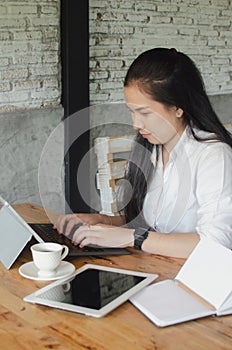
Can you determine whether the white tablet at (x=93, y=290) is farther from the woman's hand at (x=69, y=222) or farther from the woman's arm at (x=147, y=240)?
the woman's hand at (x=69, y=222)

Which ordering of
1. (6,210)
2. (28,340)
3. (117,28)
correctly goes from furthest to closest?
(117,28)
(6,210)
(28,340)

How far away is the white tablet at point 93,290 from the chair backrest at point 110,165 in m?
0.84

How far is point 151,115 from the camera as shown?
6.49 feet

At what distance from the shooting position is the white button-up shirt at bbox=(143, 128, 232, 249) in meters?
1.84

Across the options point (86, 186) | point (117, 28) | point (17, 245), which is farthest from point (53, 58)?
point (17, 245)

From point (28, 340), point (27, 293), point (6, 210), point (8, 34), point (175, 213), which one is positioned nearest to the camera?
Answer: point (28, 340)

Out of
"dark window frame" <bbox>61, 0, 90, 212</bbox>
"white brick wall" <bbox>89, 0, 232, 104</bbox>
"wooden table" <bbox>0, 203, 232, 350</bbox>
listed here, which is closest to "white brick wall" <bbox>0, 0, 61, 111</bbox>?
"dark window frame" <bbox>61, 0, 90, 212</bbox>

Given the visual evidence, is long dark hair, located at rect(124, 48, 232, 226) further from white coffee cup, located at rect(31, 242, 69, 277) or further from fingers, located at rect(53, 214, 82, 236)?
white coffee cup, located at rect(31, 242, 69, 277)

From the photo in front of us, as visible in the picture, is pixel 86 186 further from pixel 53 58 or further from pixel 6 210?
pixel 6 210

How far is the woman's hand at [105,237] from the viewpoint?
6.05ft

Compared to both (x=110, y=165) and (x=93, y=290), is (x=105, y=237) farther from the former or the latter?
(x=110, y=165)

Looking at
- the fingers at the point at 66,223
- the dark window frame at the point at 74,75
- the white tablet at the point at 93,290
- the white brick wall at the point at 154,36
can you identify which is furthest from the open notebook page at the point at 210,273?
the white brick wall at the point at 154,36

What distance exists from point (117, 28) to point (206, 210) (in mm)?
2120

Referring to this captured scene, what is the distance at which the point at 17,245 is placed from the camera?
176cm
